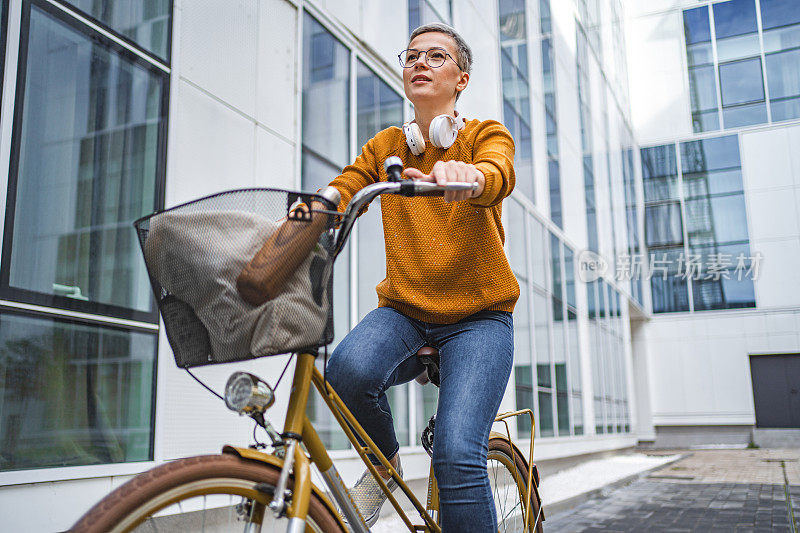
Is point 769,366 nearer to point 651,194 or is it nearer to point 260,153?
point 651,194

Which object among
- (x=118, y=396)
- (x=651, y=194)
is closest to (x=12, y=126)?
(x=118, y=396)

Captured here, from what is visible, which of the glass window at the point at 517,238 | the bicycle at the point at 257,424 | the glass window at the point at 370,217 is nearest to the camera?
the bicycle at the point at 257,424

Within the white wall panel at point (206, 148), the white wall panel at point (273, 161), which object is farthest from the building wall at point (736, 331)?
the white wall panel at point (206, 148)

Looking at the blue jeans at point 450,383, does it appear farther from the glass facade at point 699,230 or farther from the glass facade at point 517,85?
the glass facade at point 699,230

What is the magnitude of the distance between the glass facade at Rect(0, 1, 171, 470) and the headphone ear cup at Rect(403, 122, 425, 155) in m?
1.91

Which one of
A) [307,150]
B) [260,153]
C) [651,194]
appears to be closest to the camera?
[260,153]

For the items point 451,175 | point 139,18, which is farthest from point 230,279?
point 139,18

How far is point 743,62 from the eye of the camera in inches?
997

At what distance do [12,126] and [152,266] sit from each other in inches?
81.2

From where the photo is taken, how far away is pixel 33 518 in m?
3.06

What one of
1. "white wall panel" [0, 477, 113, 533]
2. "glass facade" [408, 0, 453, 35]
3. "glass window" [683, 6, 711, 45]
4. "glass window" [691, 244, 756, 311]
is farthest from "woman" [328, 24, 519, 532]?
"glass window" [683, 6, 711, 45]

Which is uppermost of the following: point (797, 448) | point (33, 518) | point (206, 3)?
point (206, 3)

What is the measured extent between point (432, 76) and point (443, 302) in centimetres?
75

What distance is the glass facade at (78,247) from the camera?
3.14 meters
